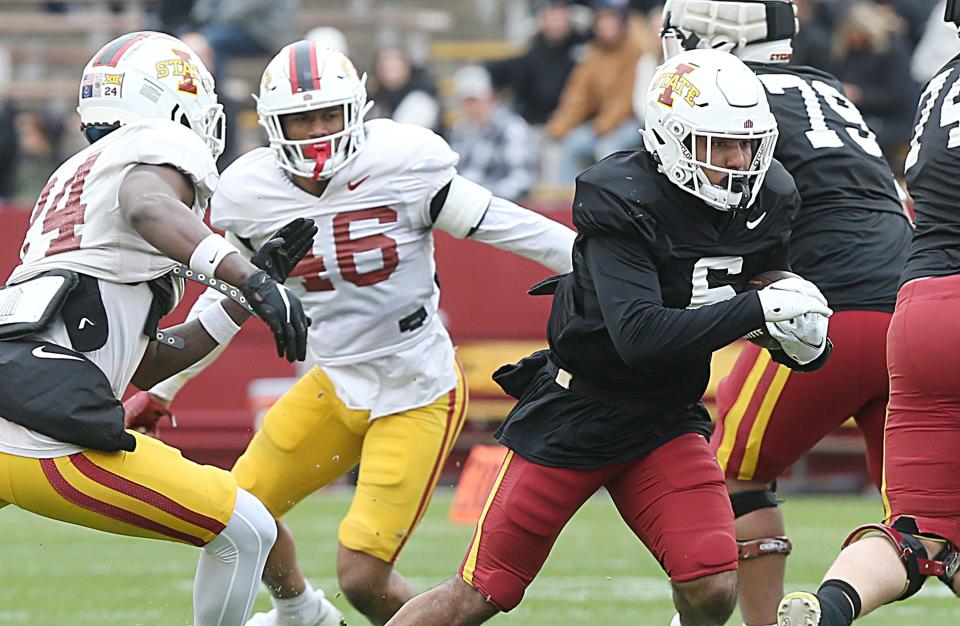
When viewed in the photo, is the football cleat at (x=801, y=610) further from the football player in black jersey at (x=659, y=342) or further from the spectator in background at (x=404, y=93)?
the spectator in background at (x=404, y=93)

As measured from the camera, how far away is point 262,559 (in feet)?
13.9

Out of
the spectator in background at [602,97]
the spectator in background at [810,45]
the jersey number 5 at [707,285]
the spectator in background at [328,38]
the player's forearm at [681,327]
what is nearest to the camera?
the player's forearm at [681,327]

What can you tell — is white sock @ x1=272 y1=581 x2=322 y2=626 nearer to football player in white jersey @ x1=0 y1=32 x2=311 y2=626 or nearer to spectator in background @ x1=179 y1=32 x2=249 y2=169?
football player in white jersey @ x1=0 y1=32 x2=311 y2=626

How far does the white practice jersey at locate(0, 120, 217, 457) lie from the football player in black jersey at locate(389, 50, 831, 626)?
Result: 0.97 m

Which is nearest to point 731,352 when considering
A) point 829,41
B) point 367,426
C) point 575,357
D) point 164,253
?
point 829,41

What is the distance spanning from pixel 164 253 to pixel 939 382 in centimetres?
190

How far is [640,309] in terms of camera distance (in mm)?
3898

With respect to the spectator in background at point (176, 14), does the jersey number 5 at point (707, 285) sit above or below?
above

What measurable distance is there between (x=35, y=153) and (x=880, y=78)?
21.6 ft

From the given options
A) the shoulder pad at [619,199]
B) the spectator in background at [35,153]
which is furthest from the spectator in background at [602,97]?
the shoulder pad at [619,199]

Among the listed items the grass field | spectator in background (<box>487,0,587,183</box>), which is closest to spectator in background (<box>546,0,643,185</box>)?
spectator in background (<box>487,0,587,183</box>)

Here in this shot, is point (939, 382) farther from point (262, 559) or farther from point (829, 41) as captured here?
point (829, 41)

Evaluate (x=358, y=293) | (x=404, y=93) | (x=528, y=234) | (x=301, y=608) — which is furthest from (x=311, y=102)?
(x=404, y=93)

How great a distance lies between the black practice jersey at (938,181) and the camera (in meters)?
4.10
